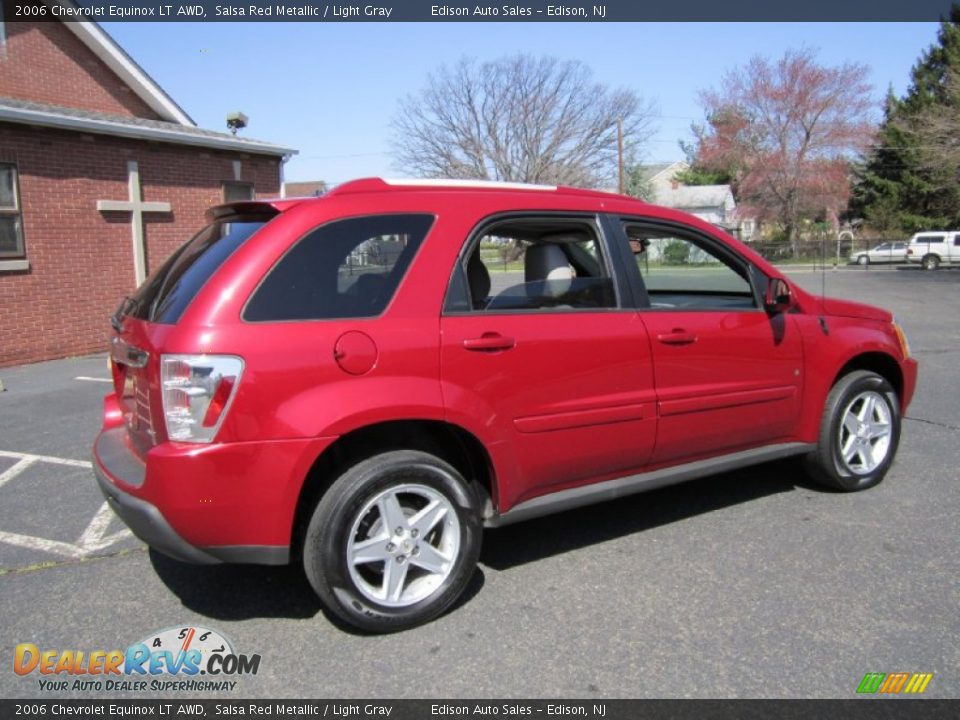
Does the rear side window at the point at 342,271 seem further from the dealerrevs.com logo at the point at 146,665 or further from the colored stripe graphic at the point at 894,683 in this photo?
the colored stripe graphic at the point at 894,683

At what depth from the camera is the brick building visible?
34.6 ft

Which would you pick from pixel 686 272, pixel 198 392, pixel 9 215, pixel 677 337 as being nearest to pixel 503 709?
pixel 198 392

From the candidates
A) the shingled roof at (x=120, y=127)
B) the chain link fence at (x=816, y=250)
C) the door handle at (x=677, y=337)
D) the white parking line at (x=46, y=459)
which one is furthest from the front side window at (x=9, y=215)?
the chain link fence at (x=816, y=250)

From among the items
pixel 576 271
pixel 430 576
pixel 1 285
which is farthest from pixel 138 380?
pixel 1 285

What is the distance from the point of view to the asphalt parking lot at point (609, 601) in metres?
2.71

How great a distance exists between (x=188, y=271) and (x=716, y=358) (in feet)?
8.41

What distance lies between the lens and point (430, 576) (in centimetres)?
312

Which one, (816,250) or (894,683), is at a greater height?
(816,250)

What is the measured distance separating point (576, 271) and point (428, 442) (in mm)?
1203

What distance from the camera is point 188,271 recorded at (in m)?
3.12

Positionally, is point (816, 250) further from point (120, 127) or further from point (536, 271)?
point (536, 271)

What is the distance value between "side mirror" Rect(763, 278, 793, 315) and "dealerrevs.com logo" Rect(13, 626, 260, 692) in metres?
3.07

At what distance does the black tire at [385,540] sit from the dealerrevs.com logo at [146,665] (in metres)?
0.43

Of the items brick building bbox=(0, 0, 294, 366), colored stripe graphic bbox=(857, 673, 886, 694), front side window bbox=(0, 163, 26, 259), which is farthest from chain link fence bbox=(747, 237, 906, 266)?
colored stripe graphic bbox=(857, 673, 886, 694)
